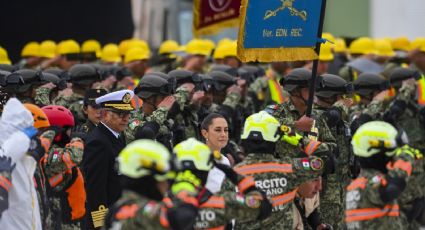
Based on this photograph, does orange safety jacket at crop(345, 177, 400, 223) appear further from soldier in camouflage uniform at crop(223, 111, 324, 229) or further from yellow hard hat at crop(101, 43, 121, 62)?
yellow hard hat at crop(101, 43, 121, 62)

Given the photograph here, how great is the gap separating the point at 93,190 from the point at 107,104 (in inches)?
34.0

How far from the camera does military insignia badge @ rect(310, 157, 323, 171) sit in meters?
9.73

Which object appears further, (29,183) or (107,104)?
(107,104)

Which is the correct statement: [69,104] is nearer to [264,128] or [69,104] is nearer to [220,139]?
[220,139]

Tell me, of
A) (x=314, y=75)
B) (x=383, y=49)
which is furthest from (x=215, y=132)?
(x=383, y=49)

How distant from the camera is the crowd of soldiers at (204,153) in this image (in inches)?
318

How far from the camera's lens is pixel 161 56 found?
2022cm

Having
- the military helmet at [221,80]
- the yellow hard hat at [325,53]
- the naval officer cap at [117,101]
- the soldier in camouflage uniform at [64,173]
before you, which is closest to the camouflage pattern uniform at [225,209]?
the soldier in camouflage uniform at [64,173]

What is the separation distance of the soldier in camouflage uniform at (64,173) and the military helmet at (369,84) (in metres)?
4.53

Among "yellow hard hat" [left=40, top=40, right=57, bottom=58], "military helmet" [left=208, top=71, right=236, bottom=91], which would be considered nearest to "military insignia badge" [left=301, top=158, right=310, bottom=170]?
"military helmet" [left=208, top=71, right=236, bottom=91]

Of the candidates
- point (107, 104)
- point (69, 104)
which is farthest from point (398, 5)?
point (107, 104)

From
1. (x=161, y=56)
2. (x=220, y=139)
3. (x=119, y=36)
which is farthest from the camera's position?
(x=119, y=36)

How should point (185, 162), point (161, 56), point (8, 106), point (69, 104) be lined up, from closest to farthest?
point (185, 162), point (8, 106), point (69, 104), point (161, 56)

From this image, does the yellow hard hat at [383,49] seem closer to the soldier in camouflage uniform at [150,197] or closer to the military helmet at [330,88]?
the military helmet at [330,88]
